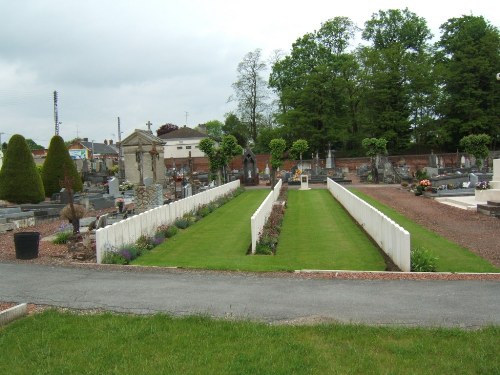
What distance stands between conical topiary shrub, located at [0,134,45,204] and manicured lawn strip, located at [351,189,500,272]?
18.3 metres

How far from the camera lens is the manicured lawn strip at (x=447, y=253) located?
10.7 m

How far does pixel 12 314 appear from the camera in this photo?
6910 millimetres

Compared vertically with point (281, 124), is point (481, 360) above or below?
below

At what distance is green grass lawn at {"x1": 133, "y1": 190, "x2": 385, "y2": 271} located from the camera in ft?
37.5

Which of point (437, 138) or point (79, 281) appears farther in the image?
point (437, 138)

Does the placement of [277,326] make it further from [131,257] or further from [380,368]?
[131,257]

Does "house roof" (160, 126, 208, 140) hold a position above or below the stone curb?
above

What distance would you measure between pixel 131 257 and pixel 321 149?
48.4 m

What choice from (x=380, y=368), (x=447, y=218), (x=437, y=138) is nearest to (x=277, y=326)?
(x=380, y=368)

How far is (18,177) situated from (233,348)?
75.9 feet

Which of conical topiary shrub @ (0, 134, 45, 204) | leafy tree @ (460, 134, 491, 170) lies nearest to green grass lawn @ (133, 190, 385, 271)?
conical topiary shrub @ (0, 134, 45, 204)

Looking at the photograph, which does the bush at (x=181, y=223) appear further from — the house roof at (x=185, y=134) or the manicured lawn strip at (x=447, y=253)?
the house roof at (x=185, y=134)

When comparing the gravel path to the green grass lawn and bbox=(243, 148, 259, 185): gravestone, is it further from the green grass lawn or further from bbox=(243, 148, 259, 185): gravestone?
bbox=(243, 148, 259, 185): gravestone

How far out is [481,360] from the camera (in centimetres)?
499
